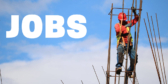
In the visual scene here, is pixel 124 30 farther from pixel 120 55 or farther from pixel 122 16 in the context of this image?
pixel 120 55

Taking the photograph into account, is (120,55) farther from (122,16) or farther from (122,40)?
(122,16)

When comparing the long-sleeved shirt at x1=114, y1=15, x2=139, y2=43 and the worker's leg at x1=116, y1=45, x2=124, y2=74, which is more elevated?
the long-sleeved shirt at x1=114, y1=15, x2=139, y2=43

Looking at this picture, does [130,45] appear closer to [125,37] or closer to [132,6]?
[125,37]

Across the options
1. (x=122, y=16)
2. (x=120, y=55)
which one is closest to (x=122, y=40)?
(x=120, y=55)

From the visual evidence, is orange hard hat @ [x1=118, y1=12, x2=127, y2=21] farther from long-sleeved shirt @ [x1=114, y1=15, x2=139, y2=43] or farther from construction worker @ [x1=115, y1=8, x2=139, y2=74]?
long-sleeved shirt @ [x1=114, y1=15, x2=139, y2=43]

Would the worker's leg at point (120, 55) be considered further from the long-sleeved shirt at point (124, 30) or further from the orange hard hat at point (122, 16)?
the orange hard hat at point (122, 16)

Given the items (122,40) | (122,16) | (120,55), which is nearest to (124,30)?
(122,40)

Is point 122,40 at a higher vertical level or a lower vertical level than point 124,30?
lower

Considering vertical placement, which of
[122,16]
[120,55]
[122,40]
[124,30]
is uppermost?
[122,16]

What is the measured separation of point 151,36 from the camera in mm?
11336

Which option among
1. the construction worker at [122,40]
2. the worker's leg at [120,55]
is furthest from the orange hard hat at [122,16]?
the worker's leg at [120,55]

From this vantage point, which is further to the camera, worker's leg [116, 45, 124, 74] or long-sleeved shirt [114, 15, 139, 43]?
worker's leg [116, 45, 124, 74]

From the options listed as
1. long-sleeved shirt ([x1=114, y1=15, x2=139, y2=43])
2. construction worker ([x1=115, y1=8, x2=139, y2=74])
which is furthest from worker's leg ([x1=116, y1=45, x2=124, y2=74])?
long-sleeved shirt ([x1=114, y1=15, x2=139, y2=43])

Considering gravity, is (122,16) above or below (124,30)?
above
